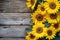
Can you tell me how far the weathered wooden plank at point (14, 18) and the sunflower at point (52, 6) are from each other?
0.80 ft

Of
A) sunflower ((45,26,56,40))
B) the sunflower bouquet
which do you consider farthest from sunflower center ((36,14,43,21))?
sunflower ((45,26,56,40))

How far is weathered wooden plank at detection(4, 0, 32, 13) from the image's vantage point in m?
1.94

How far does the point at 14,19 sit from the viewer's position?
194 cm

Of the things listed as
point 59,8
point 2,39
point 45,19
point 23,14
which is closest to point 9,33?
point 2,39

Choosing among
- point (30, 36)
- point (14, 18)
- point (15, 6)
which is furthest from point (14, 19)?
point (30, 36)

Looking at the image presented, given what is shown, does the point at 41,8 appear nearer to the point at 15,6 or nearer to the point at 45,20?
the point at 45,20

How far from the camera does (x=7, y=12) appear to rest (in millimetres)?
1937

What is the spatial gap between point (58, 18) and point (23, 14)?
0.34m

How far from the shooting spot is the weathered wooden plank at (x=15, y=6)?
1.94 m

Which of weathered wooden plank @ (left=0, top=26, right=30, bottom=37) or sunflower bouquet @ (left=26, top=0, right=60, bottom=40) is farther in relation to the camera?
weathered wooden plank @ (left=0, top=26, right=30, bottom=37)

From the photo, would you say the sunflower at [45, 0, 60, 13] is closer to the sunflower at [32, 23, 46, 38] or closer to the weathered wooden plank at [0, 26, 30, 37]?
the sunflower at [32, 23, 46, 38]

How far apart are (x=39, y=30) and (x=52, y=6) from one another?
0.72ft

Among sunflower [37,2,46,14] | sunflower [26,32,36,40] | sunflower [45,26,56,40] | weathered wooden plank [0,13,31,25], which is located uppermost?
sunflower [37,2,46,14]

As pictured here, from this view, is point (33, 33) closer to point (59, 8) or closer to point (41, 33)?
point (41, 33)
